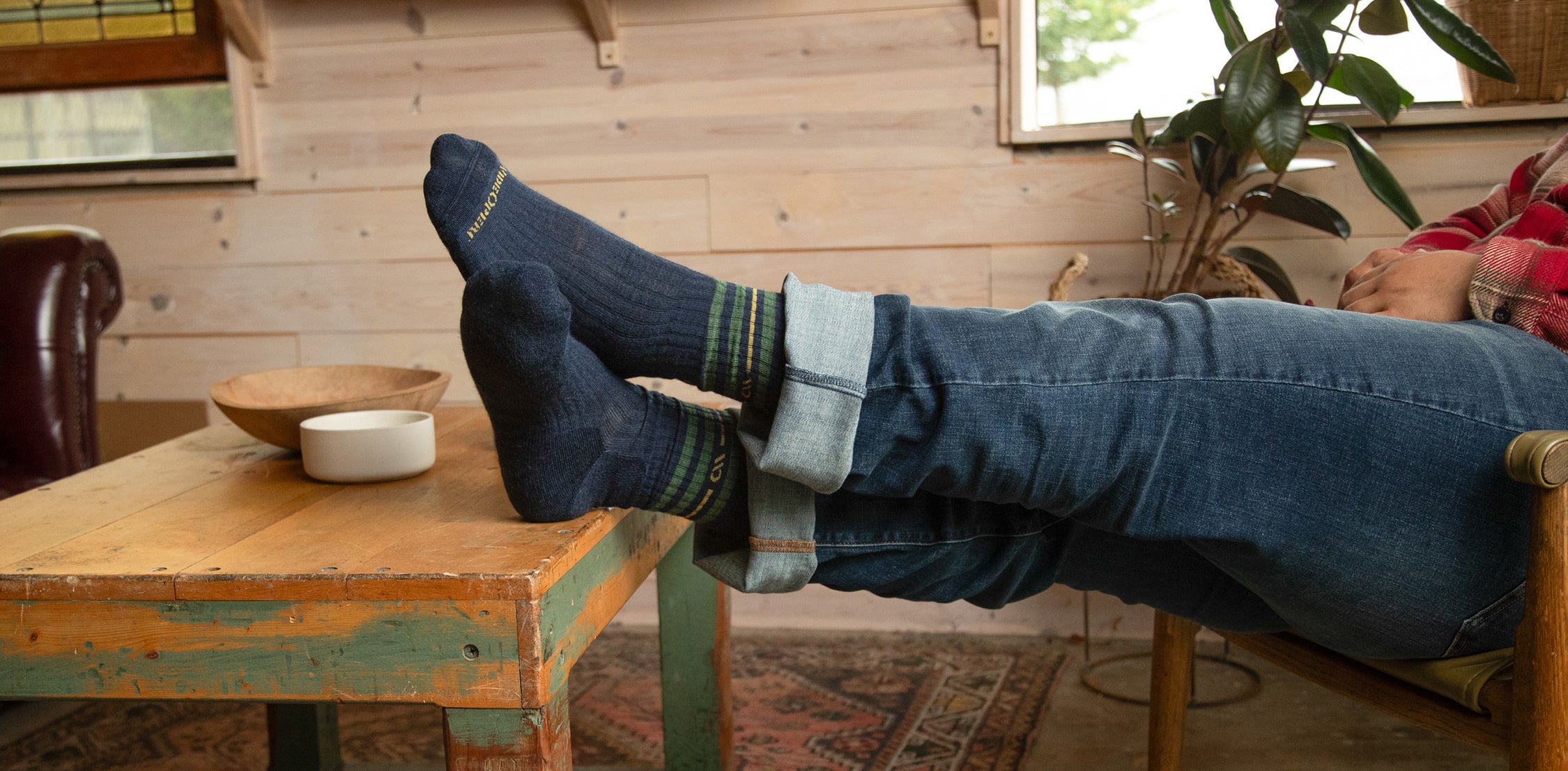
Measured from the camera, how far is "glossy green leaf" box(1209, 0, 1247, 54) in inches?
51.2

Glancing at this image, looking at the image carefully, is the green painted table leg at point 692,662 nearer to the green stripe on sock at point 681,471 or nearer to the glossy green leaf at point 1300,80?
the green stripe on sock at point 681,471

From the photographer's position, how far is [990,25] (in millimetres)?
1620

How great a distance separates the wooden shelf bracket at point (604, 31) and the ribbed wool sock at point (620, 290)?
999 millimetres

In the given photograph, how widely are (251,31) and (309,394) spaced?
969 millimetres

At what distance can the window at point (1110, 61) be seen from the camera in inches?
64.4

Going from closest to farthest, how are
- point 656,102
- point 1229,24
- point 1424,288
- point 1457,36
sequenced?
point 1424,288 → point 1457,36 → point 1229,24 → point 656,102

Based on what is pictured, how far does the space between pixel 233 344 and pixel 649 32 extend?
920 mm

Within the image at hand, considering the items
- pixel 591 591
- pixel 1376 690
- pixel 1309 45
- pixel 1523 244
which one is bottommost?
pixel 1376 690

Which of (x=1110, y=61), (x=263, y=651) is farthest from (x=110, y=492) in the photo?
(x=1110, y=61)

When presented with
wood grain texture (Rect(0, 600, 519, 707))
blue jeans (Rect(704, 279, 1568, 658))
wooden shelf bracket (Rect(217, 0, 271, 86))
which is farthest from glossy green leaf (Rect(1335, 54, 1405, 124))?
wooden shelf bracket (Rect(217, 0, 271, 86))

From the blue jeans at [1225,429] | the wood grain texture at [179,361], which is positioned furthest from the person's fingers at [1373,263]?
the wood grain texture at [179,361]

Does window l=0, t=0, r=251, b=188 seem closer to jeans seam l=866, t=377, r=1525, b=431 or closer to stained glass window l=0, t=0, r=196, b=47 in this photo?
stained glass window l=0, t=0, r=196, b=47

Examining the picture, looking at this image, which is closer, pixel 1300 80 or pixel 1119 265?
pixel 1300 80

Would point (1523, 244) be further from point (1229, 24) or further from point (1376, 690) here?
point (1229, 24)
